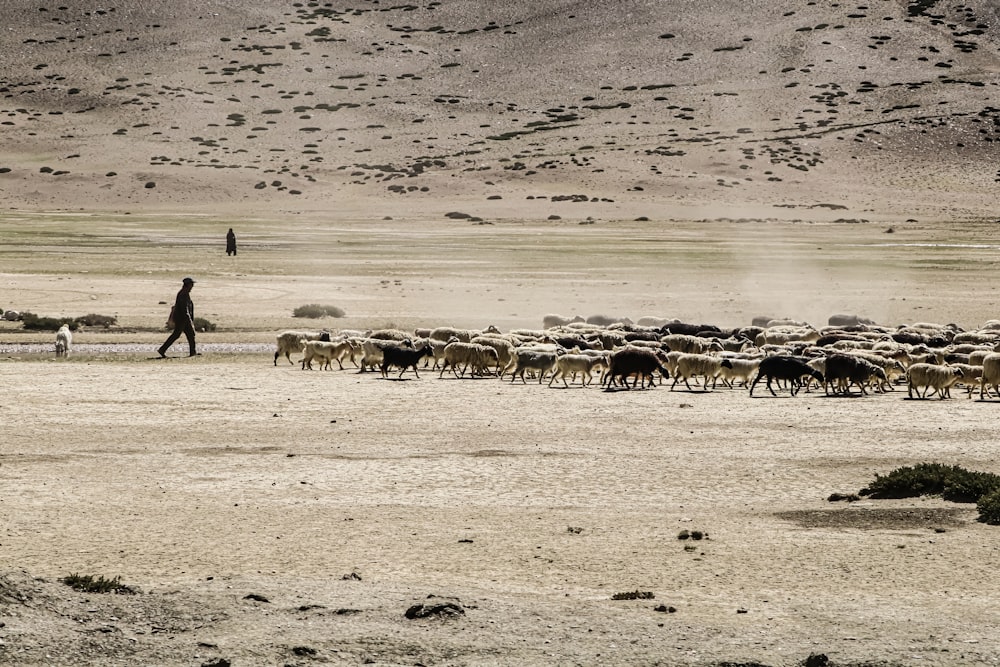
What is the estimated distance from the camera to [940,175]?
112875mm

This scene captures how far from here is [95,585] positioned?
1097 cm

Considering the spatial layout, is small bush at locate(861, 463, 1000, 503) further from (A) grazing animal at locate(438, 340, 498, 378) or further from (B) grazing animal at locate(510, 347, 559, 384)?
(A) grazing animal at locate(438, 340, 498, 378)

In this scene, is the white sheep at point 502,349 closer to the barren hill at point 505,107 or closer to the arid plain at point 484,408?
the arid plain at point 484,408

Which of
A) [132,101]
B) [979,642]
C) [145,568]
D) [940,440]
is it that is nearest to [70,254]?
[940,440]

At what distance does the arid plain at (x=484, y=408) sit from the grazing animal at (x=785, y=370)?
1066 mm

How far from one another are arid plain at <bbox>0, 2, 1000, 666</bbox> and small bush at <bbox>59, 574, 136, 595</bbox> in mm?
327

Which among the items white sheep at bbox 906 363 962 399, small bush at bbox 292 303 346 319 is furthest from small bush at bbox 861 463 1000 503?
small bush at bbox 292 303 346 319

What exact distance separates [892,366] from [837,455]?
815 cm

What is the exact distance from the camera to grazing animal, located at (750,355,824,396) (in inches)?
999

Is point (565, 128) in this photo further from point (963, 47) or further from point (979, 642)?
point (979, 642)

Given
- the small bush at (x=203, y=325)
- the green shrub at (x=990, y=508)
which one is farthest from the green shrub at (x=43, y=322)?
the green shrub at (x=990, y=508)

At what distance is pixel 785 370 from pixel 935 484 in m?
9.61

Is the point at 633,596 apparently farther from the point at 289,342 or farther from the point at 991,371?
the point at 289,342

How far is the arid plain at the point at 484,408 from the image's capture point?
10.7 meters
